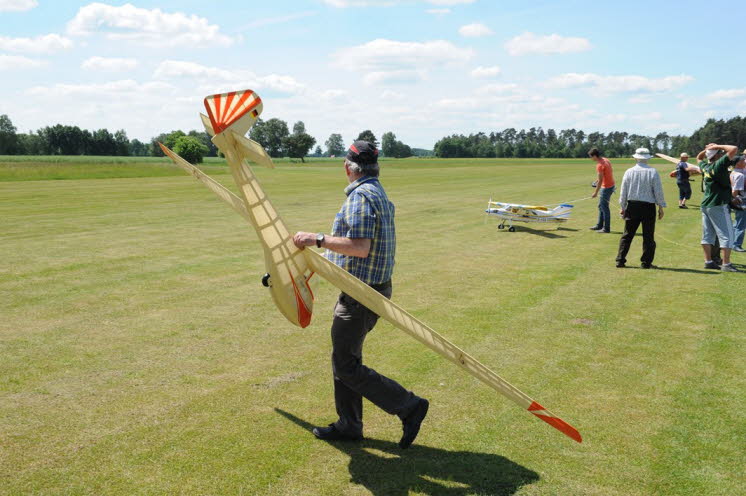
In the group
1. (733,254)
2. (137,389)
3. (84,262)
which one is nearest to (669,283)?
(733,254)

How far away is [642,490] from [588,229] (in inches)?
531

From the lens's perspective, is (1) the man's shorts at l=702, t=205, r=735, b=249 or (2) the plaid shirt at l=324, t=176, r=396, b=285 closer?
(2) the plaid shirt at l=324, t=176, r=396, b=285

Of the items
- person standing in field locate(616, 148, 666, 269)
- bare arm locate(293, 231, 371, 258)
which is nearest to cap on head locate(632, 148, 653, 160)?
person standing in field locate(616, 148, 666, 269)

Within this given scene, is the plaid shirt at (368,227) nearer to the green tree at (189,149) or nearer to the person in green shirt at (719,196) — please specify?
the person in green shirt at (719,196)

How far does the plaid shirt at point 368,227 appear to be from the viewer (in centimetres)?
375

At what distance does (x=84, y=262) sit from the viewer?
1101cm

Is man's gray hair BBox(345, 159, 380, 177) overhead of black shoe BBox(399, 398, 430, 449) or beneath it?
overhead

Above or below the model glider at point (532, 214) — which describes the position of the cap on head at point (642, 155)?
above

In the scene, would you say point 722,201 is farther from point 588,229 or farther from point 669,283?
point 588,229

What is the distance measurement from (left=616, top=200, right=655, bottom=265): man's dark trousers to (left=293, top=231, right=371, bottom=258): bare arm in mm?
8280

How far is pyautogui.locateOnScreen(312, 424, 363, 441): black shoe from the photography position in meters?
4.35

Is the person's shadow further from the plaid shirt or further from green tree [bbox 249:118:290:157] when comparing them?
green tree [bbox 249:118:290:157]

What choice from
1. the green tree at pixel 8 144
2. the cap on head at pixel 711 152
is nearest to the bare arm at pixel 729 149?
the cap on head at pixel 711 152

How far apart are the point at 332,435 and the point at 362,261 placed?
5.09ft
